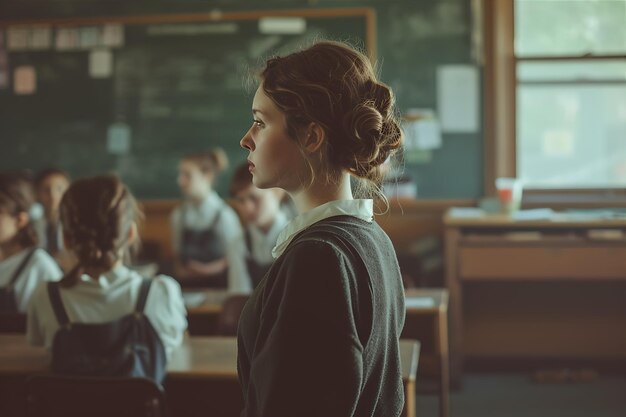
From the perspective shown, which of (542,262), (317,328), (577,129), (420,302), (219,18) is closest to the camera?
(317,328)

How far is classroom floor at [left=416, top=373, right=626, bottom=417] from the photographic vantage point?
13.1ft

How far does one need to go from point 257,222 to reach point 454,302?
1.30 m

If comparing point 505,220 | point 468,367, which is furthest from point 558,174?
point 468,367

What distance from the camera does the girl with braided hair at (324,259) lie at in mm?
971

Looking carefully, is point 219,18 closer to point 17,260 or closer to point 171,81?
point 171,81

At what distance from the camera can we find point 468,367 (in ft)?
16.1

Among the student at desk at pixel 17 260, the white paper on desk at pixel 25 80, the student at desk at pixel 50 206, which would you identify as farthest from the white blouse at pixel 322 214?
the white paper on desk at pixel 25 80

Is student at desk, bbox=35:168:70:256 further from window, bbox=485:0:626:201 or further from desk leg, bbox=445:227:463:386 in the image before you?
window, bbox=485:0:626:201

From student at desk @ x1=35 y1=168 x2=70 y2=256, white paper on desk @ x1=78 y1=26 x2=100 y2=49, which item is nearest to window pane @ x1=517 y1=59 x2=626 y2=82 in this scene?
white paper on desk @ x1=78 y1=26 x2=100 y2=49

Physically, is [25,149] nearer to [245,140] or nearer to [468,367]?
[468,367]

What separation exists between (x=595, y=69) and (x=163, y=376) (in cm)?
371

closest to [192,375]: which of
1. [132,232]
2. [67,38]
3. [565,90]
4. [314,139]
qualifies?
[132,232]

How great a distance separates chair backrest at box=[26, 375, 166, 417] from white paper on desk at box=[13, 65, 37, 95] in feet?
12.7

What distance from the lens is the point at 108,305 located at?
2.23m
